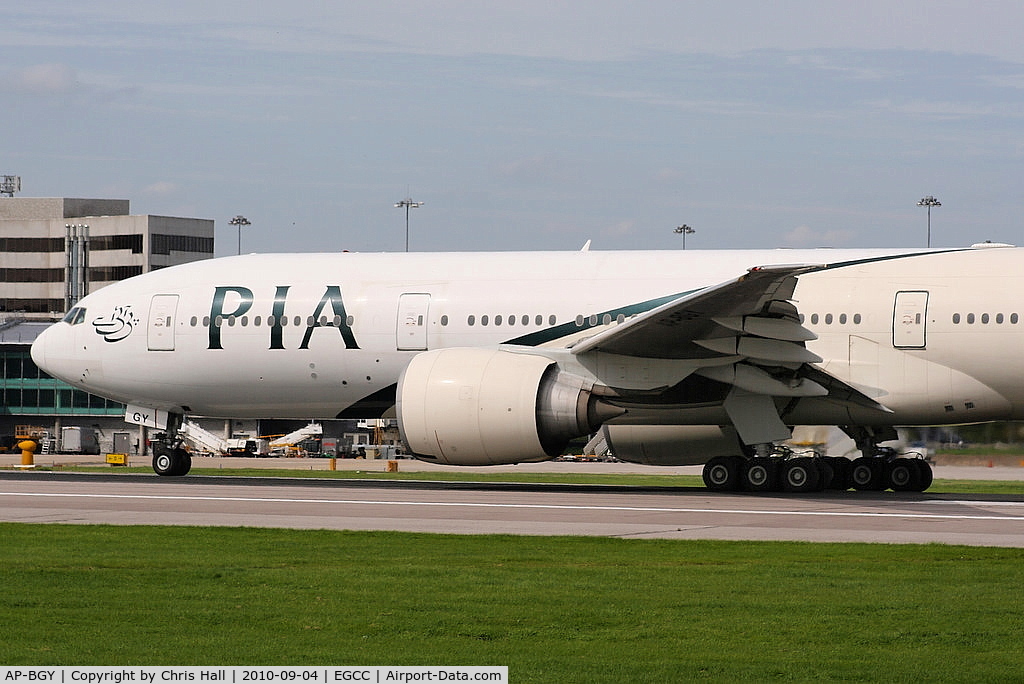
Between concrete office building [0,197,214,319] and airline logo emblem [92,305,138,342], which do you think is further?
concrete office building [0,197,214,319]

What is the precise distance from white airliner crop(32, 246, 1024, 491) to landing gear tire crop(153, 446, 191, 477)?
116 centimetres

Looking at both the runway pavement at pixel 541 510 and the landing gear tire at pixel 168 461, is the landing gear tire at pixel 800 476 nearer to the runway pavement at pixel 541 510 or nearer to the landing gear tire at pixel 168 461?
the runway pavement at pixel 541 510

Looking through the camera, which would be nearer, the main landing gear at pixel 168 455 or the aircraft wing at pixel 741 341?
the aircraft wing at pixel 741 341

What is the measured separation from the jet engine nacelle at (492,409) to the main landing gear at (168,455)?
7.94 metres

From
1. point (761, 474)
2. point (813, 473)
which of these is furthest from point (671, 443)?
point (813, 473)

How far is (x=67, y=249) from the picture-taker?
100m

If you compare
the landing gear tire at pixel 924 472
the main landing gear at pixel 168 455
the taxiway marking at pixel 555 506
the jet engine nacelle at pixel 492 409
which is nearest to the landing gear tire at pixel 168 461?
the main landing gear at pixel 168 455

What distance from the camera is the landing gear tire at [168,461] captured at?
27.4 meters

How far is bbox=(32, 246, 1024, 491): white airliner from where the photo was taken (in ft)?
69.2

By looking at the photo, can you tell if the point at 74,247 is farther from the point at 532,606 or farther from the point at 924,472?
the point at 532,606

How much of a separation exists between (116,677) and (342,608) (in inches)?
108

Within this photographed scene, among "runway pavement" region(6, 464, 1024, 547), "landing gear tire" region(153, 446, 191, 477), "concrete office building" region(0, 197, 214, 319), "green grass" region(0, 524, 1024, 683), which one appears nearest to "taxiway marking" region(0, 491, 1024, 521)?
"runway pavement" region(6, 464, 1024, 547)

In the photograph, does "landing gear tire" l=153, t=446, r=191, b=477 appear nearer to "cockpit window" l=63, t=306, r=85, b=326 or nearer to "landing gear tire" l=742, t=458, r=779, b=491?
"cockpit window" l=63, t=306, r=85, b=326

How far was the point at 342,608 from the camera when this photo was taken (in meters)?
10.2
